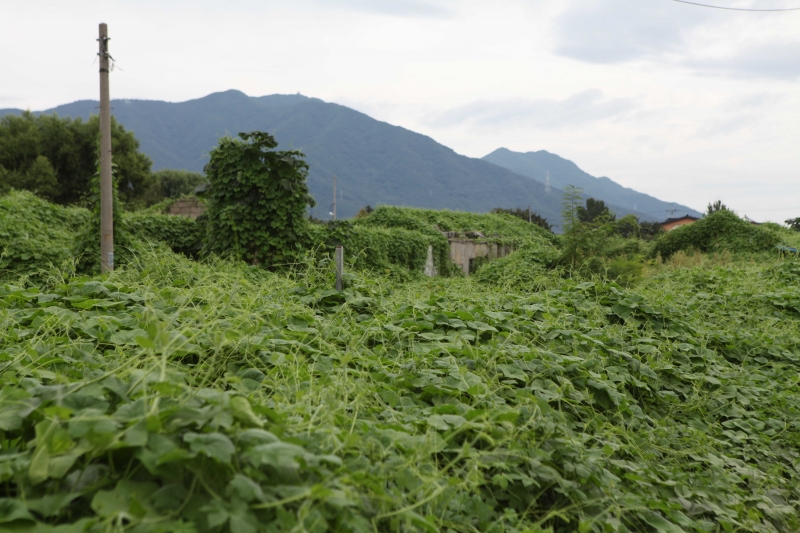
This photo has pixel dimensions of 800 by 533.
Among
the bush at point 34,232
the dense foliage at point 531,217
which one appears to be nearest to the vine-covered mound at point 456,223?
the dense foliage at point 531,217

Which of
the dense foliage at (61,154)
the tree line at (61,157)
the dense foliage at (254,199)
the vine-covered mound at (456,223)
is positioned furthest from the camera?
the dense foliage at (61,154)

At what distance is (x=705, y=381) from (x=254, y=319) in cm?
385

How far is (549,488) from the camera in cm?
262

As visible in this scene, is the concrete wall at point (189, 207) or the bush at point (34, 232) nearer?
the bush at point (34, 232)

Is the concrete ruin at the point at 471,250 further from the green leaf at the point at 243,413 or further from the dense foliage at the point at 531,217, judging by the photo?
the green leaf at the point at 243,413

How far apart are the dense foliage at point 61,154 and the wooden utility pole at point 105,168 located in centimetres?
2059

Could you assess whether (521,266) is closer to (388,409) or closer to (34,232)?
(34,232)

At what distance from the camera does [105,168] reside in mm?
9508

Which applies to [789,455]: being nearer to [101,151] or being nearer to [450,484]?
[450,484]

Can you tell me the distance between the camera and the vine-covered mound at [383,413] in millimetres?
1550

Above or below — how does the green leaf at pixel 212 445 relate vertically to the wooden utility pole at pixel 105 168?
below

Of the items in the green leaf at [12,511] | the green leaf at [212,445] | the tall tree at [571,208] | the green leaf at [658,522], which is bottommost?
the green leaf at [658,522]

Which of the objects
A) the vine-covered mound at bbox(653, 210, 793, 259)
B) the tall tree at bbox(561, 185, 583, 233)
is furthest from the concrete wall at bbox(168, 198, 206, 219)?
the vine-covered mound at bbox(653, 210, 793, 259)

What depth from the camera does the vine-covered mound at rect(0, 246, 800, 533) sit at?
1.55m
